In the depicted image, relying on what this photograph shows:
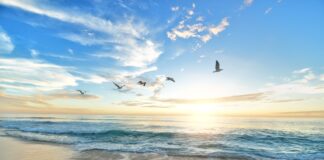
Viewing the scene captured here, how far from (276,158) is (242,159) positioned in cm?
238

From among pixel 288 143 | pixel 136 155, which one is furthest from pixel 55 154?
pixel 288 143

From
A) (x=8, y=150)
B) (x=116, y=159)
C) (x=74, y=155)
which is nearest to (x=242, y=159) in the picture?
(x=116, y=159)

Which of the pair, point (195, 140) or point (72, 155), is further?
point (195, 140)

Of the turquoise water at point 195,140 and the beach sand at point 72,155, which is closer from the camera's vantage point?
the beach sand at point 72,155

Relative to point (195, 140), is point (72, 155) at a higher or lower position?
lower

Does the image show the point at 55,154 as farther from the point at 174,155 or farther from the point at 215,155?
the point at 215,155

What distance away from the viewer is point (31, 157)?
1305cm

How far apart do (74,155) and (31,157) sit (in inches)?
80.4

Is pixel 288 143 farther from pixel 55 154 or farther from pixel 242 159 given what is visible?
pixel 55 154

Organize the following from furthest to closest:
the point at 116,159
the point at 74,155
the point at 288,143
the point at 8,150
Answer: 1. the point at 288,143
2. the point at 8,150
3. the point at 74,155
4. the point at 116,159

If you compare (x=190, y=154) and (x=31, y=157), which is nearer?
(x=31, y=157)

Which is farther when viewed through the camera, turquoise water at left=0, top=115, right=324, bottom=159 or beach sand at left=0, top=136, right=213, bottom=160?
turquoise water at left=0, top=115, right=324, bottom=159

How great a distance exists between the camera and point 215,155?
14672 millimetres

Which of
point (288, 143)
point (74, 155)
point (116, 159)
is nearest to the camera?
point (116, 159)
